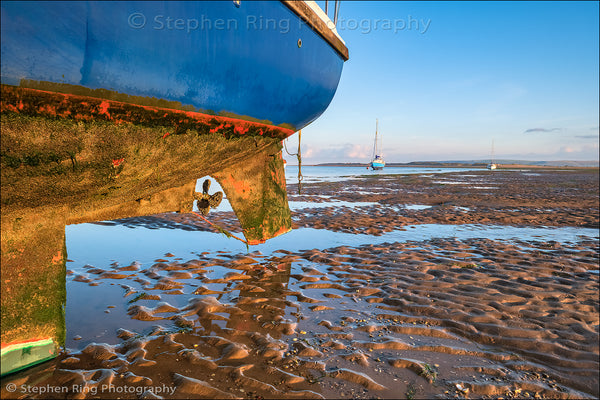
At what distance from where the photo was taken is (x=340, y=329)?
10.4ft

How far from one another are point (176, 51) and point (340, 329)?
9.15 feet

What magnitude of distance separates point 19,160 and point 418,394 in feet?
9.65

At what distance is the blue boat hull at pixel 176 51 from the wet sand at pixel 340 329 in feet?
6.72

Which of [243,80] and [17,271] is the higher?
[243,80]

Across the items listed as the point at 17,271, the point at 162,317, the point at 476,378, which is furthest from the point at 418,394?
the point at 17,271

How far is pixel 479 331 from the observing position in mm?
3143

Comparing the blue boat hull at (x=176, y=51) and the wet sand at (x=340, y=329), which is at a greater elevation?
the blue boat hull at (x=176, y=51)

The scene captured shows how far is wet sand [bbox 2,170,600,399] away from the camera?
7.63 ft

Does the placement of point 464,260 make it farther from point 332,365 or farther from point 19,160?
point 19,160

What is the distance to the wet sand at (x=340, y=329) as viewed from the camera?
2326 millimetres

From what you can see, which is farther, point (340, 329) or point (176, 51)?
point (340, 329)

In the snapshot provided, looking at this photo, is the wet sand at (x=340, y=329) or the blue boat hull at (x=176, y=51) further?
the wet sand at (x=340, y=329)

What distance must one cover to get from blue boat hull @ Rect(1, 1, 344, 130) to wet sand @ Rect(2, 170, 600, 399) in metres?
2.05

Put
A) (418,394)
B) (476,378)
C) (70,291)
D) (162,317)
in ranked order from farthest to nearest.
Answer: (70,291)
(162,317)
(476,378)
(418,394)
